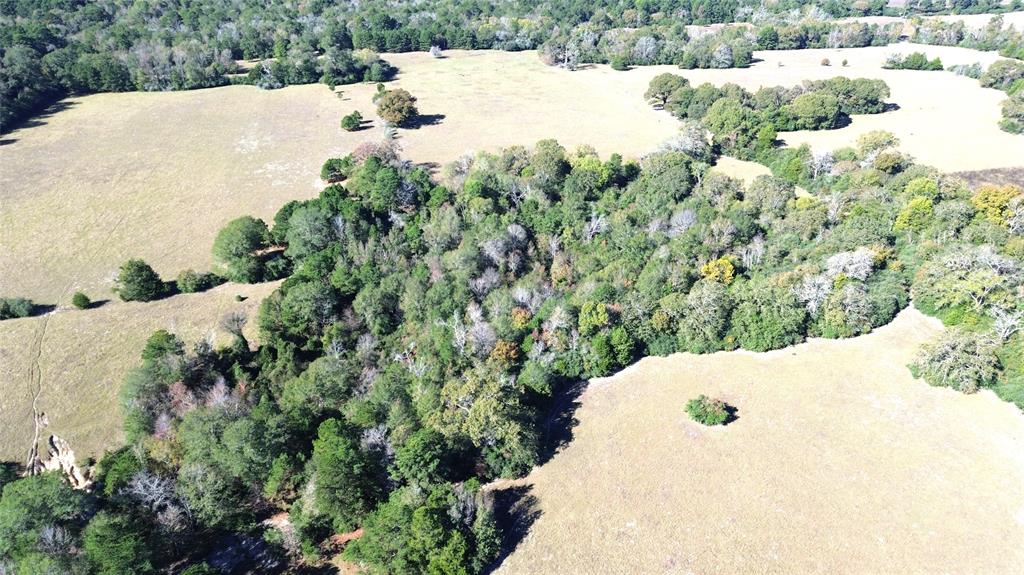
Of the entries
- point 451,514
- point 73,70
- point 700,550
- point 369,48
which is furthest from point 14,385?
point 369,48

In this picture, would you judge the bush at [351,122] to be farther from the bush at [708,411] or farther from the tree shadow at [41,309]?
the bush at [708,411]

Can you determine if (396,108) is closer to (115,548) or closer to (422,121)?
(422,121)

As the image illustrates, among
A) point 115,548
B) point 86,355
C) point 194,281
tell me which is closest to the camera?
point 115,548

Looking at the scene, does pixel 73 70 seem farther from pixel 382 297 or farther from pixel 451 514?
pixel 451 514

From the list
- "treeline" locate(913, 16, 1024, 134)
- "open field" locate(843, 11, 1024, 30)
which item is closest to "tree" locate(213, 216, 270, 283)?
"treeline" locate(913, 16, 1024, 134)

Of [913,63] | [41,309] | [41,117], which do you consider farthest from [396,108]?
[913,63]

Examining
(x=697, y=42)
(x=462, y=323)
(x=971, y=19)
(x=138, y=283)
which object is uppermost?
(x=971, y=19)
